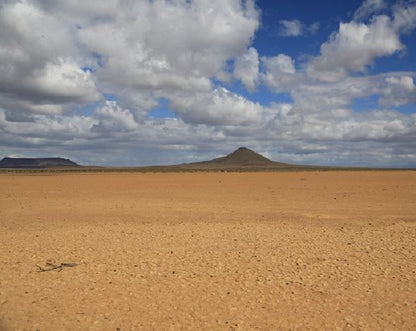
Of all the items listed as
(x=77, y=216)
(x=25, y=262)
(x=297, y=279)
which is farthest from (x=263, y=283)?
(x=77, y=216)

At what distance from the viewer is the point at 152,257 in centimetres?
898

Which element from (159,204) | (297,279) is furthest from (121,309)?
(159,204)

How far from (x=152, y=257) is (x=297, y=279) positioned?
3.47 metres

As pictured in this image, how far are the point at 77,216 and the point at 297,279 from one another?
36.6ft

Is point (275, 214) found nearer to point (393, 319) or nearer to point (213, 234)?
point (213, 234)

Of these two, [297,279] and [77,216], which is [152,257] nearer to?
[297,279]

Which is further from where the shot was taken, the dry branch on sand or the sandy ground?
the dry branch on sand

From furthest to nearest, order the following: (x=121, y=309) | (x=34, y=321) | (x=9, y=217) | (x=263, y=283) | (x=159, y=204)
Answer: (x=159, y=204), (x=9, y=217), (x=263, y=283), (x=121, y=309), (x=34, y=321)

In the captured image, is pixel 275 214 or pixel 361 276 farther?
pixel 275 214

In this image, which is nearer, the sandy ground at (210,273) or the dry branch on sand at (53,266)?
the sandy ground at (210,273)

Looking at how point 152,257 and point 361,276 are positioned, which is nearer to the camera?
point 361,276

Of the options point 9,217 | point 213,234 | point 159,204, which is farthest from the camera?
point 159,204

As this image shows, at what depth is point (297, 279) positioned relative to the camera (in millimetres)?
7434

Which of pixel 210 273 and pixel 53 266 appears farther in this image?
pixel 53 266
